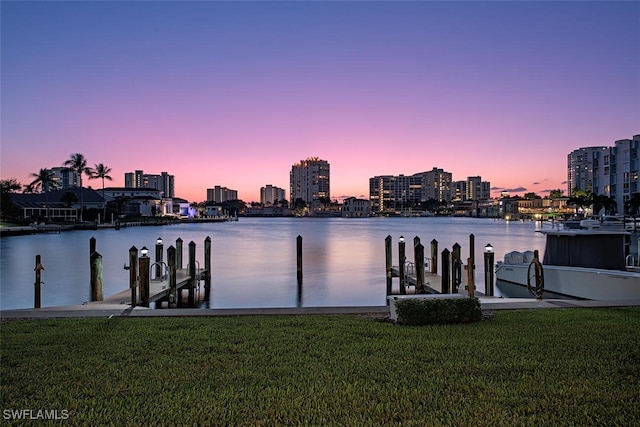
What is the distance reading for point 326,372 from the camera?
23.0ft

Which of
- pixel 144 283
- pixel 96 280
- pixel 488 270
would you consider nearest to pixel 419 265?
pixel 488 270

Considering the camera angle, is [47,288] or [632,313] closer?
[632,313]

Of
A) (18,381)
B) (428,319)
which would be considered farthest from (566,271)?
(18,381)

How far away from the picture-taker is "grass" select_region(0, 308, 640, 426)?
5637 millimetres

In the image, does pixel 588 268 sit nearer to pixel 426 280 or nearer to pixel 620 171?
pixel 426 280

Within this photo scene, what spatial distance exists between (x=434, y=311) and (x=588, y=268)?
1398 cm

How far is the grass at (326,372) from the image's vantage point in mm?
5637

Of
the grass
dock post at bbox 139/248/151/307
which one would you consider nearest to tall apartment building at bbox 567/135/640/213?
the grass

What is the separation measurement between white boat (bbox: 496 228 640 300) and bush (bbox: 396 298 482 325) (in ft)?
29.4

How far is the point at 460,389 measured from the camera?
20.9 ft

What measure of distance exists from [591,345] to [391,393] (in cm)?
435

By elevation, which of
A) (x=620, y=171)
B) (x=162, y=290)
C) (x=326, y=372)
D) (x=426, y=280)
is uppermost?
(x=620, y=171)

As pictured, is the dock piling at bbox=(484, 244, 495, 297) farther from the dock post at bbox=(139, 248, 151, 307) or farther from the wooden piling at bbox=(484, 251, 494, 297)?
the dock post at bbox=(139, 248, 151, 307)

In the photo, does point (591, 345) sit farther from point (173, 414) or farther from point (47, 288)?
point (47, 288)
